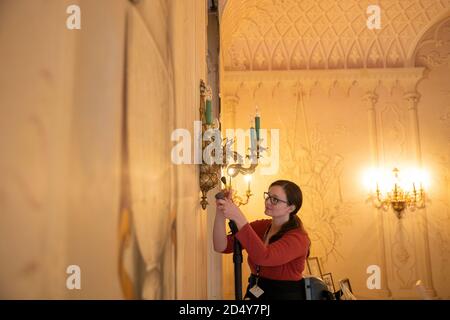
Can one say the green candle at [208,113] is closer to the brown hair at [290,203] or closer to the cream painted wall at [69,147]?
the brown hair at [290,203]

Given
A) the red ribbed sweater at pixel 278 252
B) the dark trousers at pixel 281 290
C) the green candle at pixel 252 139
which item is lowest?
the dark trousers at pixel 281 290

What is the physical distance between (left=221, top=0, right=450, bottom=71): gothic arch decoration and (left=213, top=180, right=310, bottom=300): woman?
131 inches

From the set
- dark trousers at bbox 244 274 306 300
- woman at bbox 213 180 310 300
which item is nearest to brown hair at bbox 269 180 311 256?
woman at bbox 213 180 310 300

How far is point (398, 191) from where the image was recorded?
5.18m

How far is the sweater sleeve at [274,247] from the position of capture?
1605 millimetres

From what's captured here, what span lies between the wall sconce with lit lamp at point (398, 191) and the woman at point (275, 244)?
3.69 metres

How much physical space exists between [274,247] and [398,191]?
4089 millimetres

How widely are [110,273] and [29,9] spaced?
37 centimetres

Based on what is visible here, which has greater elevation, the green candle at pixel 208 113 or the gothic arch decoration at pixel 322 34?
the gothic arch decoration at pixel 322 34

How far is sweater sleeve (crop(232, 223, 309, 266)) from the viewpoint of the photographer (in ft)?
5.27

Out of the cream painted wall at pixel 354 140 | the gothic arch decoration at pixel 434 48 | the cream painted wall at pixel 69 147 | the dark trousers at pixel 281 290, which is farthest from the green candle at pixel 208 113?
the gothic arch decoration at pixel 434 48

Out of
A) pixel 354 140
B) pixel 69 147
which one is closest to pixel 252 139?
pixel 69 147

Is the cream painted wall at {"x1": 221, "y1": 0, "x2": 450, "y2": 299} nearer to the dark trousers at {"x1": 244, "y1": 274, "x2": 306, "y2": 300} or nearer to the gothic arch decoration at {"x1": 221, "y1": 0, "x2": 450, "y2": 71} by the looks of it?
the gothic arch decoration at {"x1": 221, "y1": 0, "x2": 450, "y2": 71}
